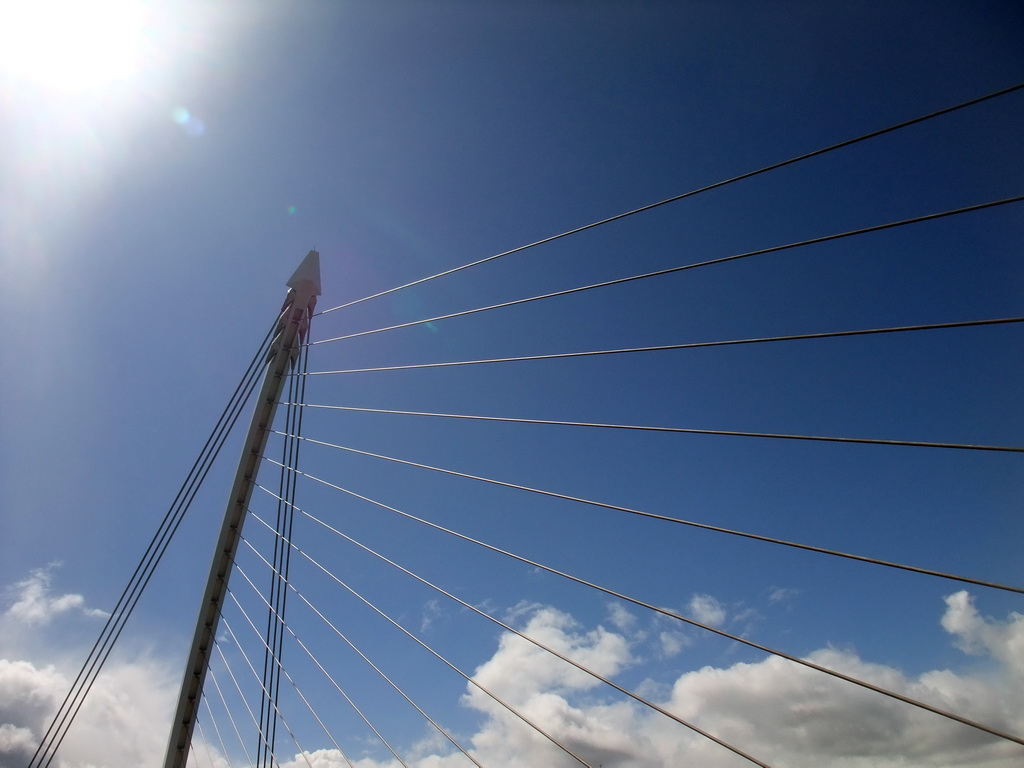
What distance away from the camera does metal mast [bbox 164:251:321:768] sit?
9992 mm

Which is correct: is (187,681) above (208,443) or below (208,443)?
below

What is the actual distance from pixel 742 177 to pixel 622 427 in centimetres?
236

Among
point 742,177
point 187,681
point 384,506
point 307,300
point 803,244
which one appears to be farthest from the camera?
point 307,300

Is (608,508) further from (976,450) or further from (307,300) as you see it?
(307,300)

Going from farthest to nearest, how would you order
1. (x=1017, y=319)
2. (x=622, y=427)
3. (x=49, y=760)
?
(x=49, y=760), (x=622, y=427), (x=1017, y=319)

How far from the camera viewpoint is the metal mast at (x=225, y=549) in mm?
9992

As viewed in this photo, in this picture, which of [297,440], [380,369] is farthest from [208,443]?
[380,369]

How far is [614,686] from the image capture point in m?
4.95

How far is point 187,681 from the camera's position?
32.8 feet

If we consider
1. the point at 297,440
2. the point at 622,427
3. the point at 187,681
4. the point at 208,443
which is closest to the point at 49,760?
the point at 187,681

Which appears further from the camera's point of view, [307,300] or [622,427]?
[307,300]

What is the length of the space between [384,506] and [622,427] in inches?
159

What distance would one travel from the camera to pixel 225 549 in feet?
33.3

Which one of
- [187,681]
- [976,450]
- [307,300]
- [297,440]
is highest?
[307,300]
